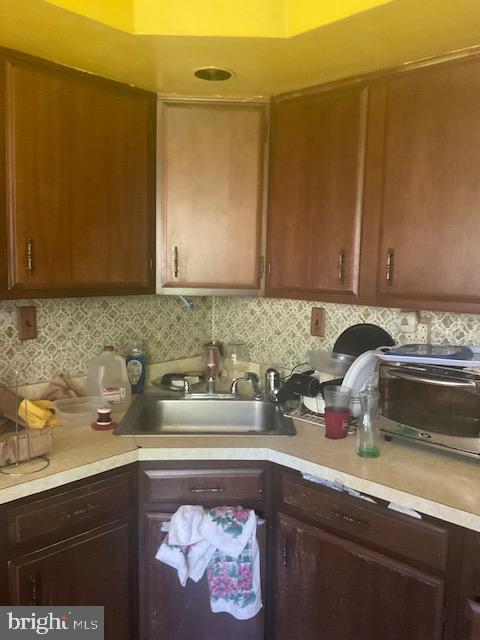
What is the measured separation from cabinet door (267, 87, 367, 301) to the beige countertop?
0.55 metres

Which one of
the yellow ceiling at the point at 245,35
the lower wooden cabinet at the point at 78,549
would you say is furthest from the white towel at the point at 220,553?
the yellow ceiling at the point at 245,35

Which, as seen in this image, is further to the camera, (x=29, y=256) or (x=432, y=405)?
(x=29, y=256)

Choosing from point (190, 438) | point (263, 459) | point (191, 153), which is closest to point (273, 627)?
point (263, 459)

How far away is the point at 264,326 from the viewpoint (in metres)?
2.44

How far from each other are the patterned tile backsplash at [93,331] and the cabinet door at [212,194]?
334 mm

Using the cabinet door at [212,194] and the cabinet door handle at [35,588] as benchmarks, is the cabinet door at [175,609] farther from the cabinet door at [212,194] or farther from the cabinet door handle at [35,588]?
the cabinet door at [212,194]

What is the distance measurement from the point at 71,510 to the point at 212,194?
3.94 feet

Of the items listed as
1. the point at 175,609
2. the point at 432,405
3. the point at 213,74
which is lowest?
the point at 175,609

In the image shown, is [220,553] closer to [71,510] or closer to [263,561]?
[263,561]

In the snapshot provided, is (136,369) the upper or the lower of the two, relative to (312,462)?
upper

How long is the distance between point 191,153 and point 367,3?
0.87 metres

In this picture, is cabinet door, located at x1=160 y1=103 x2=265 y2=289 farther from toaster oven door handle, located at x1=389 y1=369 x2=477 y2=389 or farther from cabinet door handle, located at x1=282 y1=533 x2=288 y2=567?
cabinet door handle, located at x1=282 y1=533 x2=288 y2=567

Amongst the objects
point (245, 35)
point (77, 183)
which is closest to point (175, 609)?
point (77, 183)

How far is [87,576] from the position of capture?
1562 millimetres
